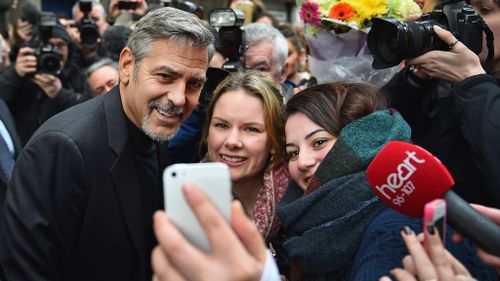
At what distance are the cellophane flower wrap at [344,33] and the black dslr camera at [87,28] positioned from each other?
8.02ft

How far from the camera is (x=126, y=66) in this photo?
2332 mm

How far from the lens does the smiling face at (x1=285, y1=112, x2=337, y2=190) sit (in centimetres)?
205

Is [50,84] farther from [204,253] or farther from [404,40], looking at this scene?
[204,253]

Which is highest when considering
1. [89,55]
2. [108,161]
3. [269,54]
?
[108,161]

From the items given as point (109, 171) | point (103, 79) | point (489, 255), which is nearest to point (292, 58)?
point (103, 79)

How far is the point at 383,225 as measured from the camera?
1.60 metres

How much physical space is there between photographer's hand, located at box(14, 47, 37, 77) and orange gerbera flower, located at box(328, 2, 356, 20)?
7.97 feet

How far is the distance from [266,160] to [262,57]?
4.14ft

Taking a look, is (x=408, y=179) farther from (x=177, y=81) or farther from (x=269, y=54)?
(x=269, y=54)

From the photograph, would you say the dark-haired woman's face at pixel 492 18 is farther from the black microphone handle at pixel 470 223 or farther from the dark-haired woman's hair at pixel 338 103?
the black microphone handle at pixel 470 223

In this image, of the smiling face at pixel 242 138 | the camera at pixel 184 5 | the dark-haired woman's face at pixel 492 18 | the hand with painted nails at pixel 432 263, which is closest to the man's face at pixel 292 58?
the camera at pixel 184 5

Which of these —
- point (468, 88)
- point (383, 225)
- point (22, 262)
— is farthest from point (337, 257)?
point (22, 262)

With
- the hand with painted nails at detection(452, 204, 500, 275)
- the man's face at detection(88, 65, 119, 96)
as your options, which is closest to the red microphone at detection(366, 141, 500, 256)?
the hand with painted nails at detection(452, 204, 500, 275)

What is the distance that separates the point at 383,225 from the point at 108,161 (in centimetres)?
100
